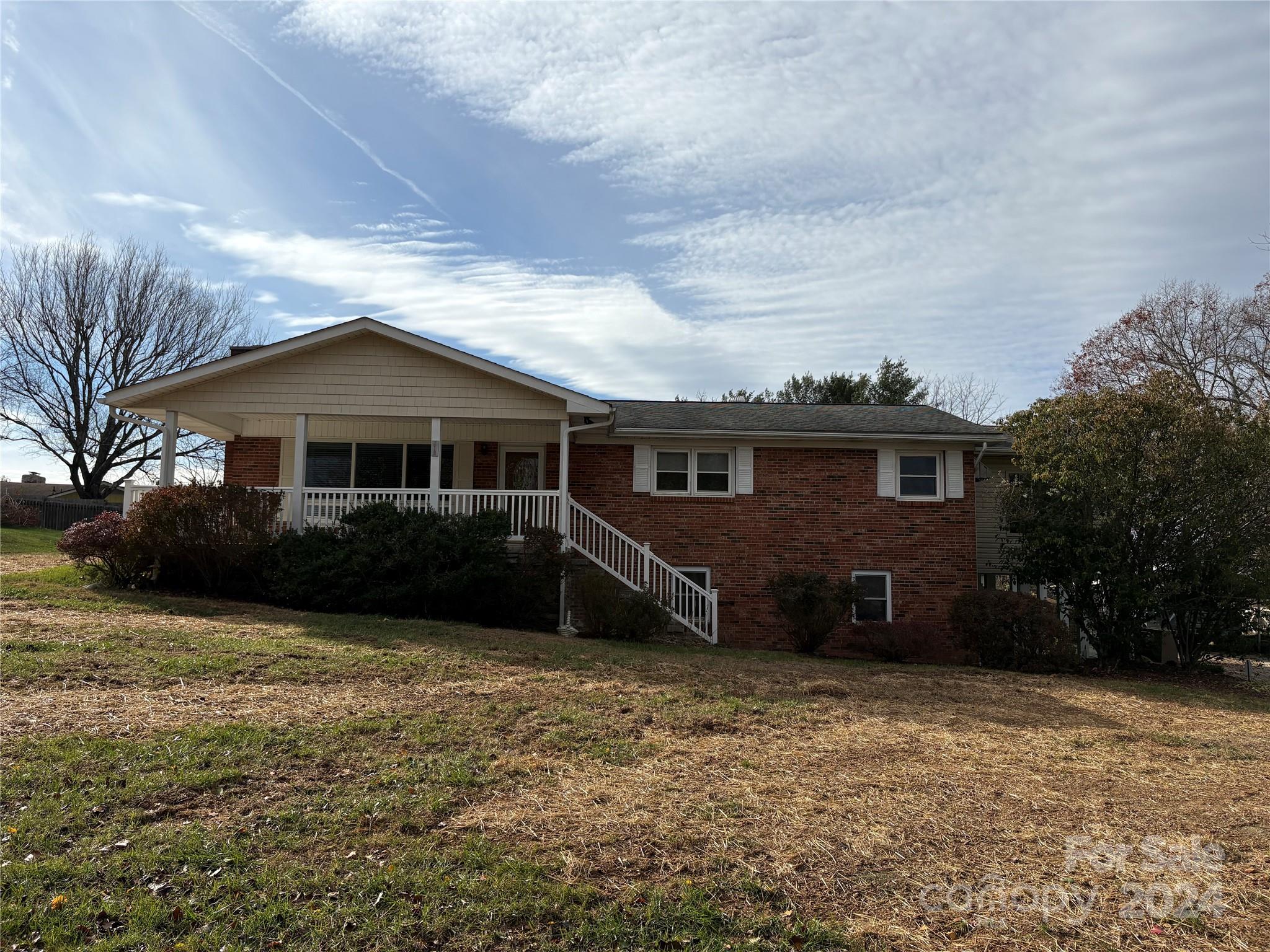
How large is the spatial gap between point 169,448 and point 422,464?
4565 mm

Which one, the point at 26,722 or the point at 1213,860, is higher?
the point at 26,722

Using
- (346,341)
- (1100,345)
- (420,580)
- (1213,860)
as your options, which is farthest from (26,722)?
(1100,345)

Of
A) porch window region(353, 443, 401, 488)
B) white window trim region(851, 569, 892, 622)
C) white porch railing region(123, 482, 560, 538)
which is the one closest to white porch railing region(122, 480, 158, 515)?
white porch railing region(123, 482, 560, 538)

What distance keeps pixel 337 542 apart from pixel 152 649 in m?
4.35

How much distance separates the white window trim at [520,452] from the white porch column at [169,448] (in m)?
5.82

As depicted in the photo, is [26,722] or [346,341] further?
[346,341]

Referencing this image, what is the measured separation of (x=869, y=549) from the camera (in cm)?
1666

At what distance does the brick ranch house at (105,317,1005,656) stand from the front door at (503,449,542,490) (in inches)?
1.6

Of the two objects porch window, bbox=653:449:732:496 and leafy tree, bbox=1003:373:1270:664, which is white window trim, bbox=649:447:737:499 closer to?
porch window, bbox=653:449:732:496

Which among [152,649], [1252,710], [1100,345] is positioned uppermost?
[1100,345]

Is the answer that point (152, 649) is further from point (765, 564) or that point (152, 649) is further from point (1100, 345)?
point (1100, 345)

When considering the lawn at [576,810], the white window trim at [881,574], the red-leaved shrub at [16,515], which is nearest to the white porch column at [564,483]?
the lawn at [576,810]

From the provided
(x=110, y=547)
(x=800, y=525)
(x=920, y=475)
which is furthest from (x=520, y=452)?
(x=920, y=475)

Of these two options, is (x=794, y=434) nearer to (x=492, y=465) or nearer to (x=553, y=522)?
(x=553, y=522)
